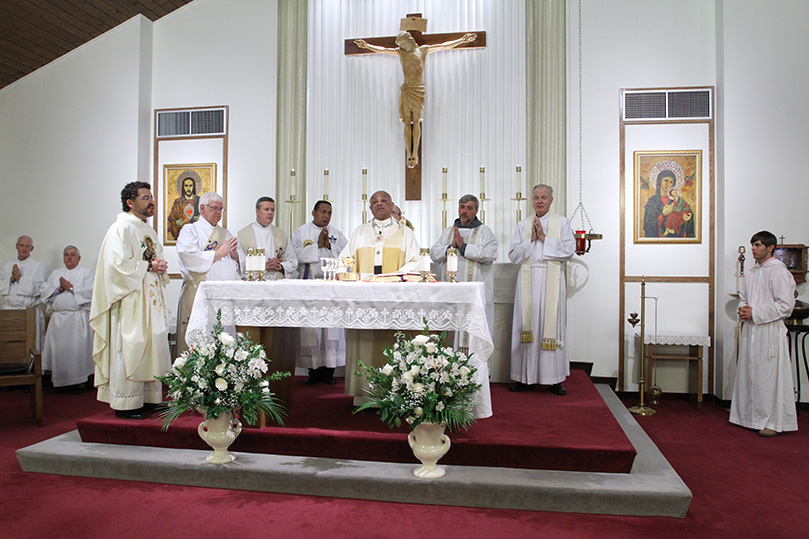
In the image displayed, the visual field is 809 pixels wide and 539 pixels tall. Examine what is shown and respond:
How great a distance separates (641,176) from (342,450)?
4.90 m

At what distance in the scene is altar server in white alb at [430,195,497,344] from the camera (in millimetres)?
6320

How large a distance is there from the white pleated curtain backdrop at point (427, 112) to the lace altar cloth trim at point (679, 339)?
6.02 feet

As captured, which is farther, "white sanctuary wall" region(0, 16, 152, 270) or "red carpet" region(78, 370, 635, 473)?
"white sanctuary wall" region(0, 16, 152, 270)

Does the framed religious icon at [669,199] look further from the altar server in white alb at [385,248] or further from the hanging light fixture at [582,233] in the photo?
the altar server in white alb at [385,248]

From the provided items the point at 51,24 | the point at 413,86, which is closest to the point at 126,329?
the point at 413,86

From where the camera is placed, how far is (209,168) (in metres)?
8.04

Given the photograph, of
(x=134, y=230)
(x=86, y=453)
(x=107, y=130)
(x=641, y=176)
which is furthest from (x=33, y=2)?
(x=641, y=176)

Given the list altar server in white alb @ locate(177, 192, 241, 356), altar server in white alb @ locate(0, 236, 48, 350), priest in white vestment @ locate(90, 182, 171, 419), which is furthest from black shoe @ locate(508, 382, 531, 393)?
altar server in white alb @ locate(0, 236, 48, 350)

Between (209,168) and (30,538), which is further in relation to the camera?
(209,168)

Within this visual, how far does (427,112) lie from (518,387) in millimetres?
3542

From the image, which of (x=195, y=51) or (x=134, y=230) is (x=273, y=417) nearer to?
(x=134, y=230)

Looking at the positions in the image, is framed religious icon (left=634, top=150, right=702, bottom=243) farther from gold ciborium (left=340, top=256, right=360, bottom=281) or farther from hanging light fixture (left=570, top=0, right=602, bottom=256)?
gold ciborium (left=340, top=256, right=360, bottom=281)

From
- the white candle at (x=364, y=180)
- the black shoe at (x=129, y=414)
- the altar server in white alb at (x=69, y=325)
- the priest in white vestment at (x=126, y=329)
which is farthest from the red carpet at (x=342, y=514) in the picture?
the white candle at (x=364, y=180)

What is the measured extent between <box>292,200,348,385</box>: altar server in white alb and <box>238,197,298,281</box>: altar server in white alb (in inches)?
8.8
